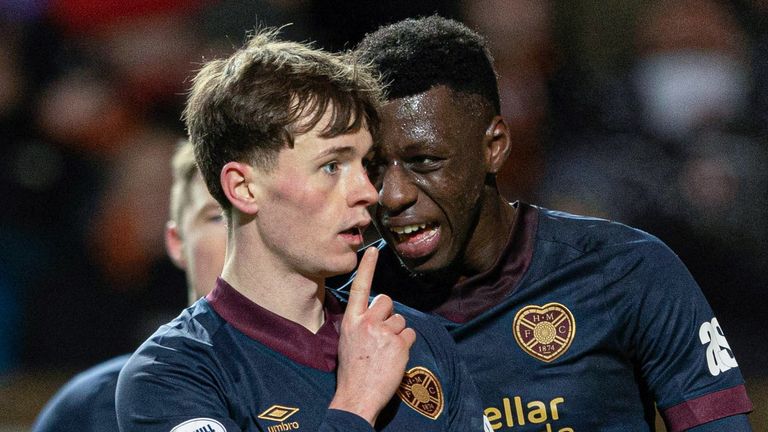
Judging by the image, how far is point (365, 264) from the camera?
261cm

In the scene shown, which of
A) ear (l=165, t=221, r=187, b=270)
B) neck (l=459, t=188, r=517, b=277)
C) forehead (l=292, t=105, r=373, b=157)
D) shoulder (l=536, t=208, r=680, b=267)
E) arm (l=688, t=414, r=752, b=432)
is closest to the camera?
forehead (l=292, t=105, r=373, b=157)

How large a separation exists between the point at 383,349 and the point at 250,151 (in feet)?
1.69

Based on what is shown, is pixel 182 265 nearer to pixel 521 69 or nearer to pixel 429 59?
pixel 429 59

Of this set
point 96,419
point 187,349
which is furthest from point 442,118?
point 96,419

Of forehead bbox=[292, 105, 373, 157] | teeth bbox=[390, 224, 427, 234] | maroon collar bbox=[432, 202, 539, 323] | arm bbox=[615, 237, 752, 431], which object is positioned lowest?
arm bbox=[615, 237, 752, 431]

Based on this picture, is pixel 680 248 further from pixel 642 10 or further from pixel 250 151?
pixel 250 151

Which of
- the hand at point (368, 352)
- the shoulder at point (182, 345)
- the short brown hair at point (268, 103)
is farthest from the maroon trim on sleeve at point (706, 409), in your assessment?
the shoulder at point (182, 345)

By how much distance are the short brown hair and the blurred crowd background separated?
298cm

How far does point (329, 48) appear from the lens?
20.3 feet

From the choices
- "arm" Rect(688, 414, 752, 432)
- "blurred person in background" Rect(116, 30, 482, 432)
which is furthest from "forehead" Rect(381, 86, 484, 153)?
"arm" Rect(688, 414, 752, 432)

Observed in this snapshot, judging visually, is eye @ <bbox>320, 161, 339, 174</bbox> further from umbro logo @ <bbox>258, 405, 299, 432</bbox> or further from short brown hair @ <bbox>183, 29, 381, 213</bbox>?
umbro logo @ <bbox>258, 405, 299, 432</bbox>

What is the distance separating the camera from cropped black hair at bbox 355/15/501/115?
309 centimetres

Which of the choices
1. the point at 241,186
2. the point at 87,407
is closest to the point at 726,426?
the point at 241,186

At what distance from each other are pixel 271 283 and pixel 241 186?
22 cm
